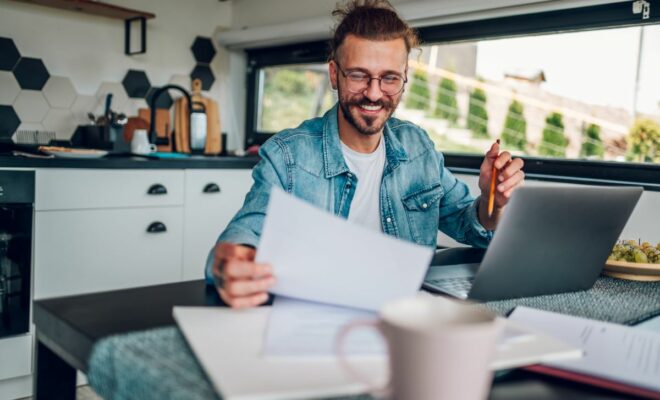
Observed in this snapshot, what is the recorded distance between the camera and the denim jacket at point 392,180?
148 centimetres

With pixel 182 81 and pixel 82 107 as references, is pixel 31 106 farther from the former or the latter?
pixel 182 81

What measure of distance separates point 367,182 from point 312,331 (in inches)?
36.4

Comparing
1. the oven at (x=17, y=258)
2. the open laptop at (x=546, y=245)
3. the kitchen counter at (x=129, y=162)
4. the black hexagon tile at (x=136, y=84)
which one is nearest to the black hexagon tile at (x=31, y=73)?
the black hexagon tile at (x=136, y=84)

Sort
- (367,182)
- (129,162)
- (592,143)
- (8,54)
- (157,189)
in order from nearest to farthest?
(367,182) → (592,143) → (129,162) → (157,189) → (8,54)

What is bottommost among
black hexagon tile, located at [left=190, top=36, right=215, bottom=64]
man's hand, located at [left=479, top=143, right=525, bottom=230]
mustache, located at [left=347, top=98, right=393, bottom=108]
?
man's hand, located at [left=479, top=143, right=525, bottom=230]

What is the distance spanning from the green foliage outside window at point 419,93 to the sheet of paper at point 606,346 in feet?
6.53

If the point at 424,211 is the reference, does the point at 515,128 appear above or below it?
above

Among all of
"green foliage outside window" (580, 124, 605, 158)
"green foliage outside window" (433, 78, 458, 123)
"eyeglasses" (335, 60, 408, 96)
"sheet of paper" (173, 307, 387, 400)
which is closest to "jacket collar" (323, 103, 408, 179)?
"eyeglasses" (335, 60, 408, 96)

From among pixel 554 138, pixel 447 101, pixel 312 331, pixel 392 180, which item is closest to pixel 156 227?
pixel 447 101

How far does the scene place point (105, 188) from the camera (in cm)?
257

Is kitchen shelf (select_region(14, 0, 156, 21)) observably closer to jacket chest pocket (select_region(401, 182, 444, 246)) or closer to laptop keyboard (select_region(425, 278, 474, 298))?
jacket chest pocket (select_region(401, 182, 444, 246))

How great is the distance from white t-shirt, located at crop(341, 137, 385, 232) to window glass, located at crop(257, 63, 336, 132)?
5.49ft

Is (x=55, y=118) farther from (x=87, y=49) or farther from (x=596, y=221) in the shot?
(x=596, y=221)

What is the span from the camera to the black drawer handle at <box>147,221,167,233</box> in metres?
2.73
